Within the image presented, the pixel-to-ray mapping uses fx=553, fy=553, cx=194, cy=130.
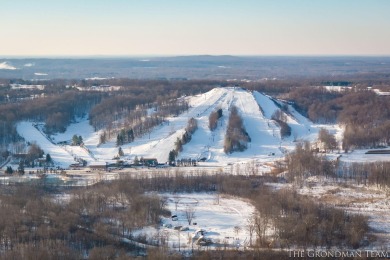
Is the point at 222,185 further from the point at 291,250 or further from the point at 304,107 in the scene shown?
the point at 304,107

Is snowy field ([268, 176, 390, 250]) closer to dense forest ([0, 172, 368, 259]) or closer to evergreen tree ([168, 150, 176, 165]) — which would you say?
dense forest ([0, 172, 368, 259])

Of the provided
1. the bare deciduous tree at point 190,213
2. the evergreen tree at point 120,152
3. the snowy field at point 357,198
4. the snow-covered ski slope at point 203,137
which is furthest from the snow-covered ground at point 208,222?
the evergreen tree at point 120,152

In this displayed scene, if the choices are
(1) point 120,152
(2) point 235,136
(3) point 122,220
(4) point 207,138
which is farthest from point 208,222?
(4) point 207,138

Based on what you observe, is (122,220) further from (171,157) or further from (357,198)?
(171,157)

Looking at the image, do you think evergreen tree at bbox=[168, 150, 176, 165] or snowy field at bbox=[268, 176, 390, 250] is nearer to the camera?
snowy field at bbox=[268, 176, 390, 250]

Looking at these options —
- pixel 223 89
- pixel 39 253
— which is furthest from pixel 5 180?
pixel 223 89

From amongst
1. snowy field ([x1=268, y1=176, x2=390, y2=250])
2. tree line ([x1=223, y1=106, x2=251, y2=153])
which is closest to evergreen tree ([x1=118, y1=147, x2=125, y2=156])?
tree line ([x1=223, y1=106, x2=251, y2=153])
